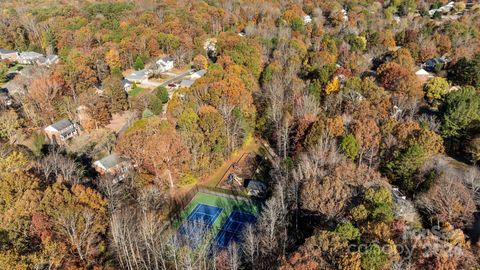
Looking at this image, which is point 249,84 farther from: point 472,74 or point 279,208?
point 472,74

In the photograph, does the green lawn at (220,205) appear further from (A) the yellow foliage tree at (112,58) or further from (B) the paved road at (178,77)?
(A) the yellow foliage tree at (112,58)

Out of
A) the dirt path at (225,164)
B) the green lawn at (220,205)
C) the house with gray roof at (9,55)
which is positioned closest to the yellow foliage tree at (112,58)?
the house with gray roof at (9,55)

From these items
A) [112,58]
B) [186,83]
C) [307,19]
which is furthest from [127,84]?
[307,19]

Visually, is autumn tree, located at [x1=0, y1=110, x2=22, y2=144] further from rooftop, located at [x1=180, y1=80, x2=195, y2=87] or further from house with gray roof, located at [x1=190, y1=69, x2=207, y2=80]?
house with gray roof, located at [x1=190, y1=69, x2=207, y2=80]

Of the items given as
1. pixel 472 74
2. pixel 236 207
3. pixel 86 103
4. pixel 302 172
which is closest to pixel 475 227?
pixel 302 172

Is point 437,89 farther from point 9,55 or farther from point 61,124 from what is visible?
point 9,55
